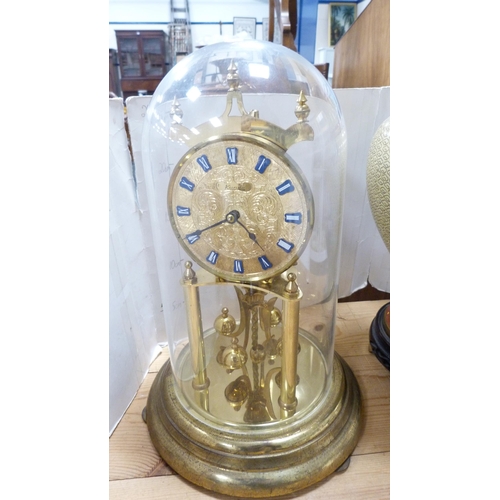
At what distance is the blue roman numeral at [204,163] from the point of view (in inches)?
20.5

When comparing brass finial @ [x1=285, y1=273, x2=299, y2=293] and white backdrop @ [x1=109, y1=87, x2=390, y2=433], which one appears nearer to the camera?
brass finial @ [x1=285, y1=273, x2=299, y2=293]

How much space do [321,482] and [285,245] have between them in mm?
361

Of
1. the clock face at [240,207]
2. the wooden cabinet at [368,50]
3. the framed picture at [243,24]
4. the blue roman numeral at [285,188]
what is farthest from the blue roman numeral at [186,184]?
the framed picture at [243,24]

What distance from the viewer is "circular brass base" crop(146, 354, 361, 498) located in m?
0.55

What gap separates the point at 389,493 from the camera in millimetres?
563

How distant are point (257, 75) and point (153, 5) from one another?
2.86m

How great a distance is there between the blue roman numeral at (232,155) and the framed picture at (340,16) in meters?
2.50

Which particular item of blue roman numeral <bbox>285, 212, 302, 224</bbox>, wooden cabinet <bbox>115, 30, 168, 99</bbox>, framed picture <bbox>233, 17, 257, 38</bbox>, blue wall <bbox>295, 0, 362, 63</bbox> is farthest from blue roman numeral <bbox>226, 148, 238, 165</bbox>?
framed picture <bbox>233, 17, 257, 38</bbox>

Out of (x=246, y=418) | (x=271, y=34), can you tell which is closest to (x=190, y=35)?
(x=271, y=34)

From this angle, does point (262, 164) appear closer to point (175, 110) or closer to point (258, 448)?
point (175, 110)

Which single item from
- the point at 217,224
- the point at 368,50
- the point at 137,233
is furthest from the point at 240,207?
the point at 368,50

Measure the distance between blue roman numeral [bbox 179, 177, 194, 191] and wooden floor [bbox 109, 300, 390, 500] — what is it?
436mm

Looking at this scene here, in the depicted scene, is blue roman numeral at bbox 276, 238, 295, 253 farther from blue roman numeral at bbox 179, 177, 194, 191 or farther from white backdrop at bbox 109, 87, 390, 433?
white backdrop at bbox 109, 87, 390, 433

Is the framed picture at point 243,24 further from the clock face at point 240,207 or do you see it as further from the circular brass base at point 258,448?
the circular brass base at point 258,448
